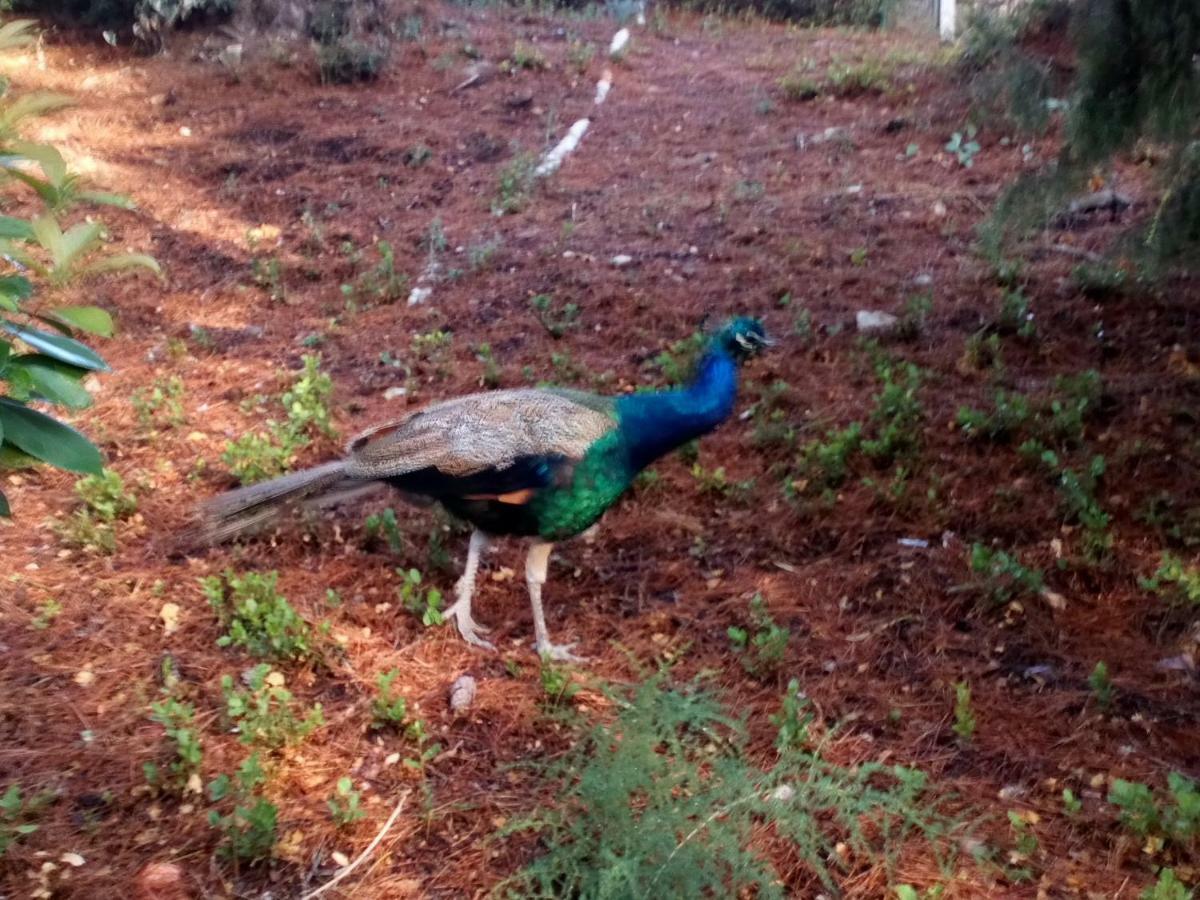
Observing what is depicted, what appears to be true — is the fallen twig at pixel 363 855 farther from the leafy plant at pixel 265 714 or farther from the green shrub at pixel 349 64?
the green shrub at pixel 349 64

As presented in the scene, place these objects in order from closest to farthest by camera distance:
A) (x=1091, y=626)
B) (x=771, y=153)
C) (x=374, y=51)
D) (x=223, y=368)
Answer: (x=1091, y=626) → (x=223, y=368) → (x=771, y=153) → (x=374, y=51)

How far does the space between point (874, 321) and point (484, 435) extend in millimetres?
2953

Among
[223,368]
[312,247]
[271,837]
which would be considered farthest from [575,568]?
[312,247]

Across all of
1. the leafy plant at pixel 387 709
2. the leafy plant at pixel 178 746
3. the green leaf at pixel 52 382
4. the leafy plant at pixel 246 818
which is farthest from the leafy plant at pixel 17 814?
the green leaf at pixel 52 382

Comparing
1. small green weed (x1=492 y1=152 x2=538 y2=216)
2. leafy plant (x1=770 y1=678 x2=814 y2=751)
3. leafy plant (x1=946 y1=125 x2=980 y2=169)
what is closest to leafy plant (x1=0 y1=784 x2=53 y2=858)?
leafy plant (x1=770 y1=678 x2=814 y2=751)

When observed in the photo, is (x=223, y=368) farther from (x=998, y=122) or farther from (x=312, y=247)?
(x=998, y=122)

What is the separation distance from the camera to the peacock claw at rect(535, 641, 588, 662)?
336 centimetres

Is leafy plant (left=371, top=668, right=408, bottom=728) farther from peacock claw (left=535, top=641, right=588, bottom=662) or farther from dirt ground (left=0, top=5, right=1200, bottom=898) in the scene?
peacock claw (left=535, top=641, right=588, bottom=662)

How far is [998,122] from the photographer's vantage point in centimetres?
757

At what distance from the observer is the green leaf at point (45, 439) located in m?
1.92

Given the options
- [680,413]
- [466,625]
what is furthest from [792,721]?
[466,625]

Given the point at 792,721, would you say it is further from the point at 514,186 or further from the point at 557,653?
the point at 514,186

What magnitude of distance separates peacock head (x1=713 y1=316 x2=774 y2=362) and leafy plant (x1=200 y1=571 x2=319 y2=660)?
1.73m

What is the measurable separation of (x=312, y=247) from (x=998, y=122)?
5340mm
